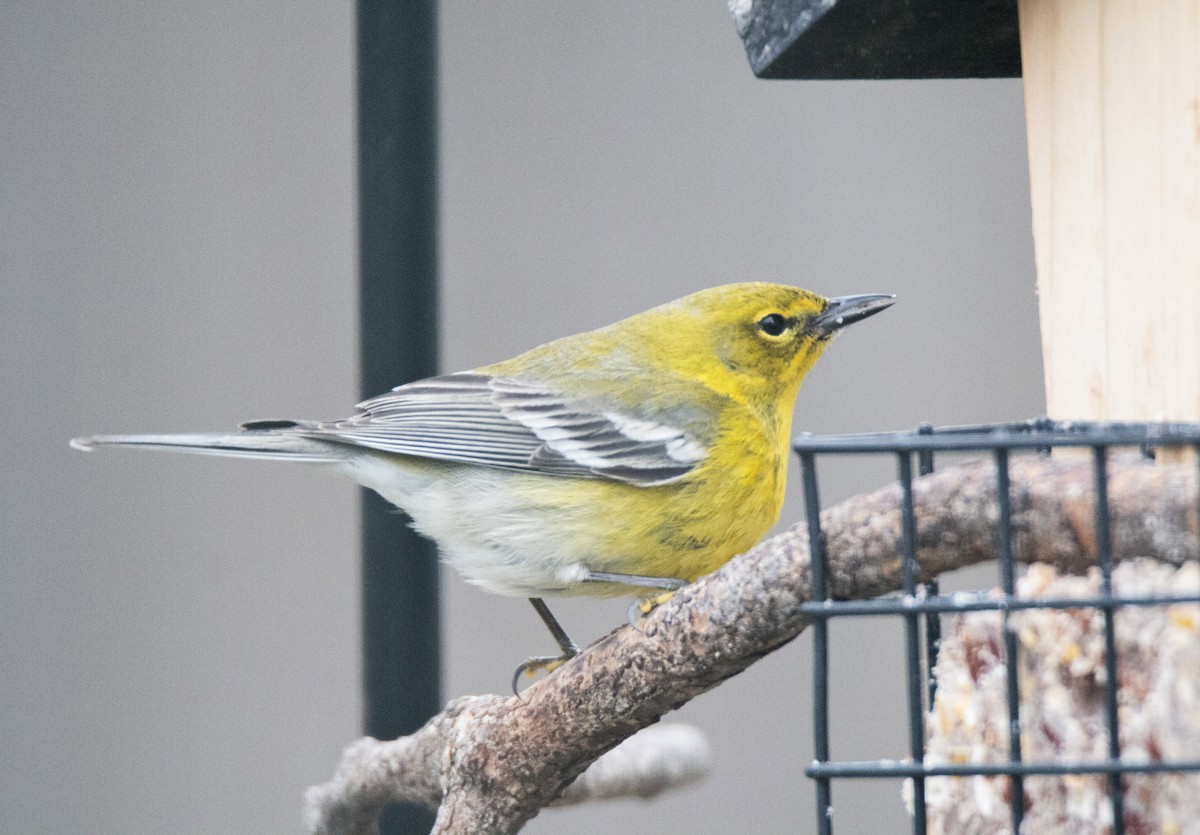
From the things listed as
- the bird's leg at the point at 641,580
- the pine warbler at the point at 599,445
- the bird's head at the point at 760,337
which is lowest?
the bird's leg at the point at 641,580

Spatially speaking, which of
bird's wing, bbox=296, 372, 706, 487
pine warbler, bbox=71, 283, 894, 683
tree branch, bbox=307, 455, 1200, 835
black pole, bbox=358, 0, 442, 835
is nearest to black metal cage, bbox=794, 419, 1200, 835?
tree branch, bbox=307, 455, 1200, 835

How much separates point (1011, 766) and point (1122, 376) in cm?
74

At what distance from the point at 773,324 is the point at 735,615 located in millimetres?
1645

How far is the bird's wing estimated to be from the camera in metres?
3.15

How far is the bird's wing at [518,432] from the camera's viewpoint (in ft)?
10.3

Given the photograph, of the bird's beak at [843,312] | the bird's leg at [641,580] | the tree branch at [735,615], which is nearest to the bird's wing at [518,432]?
the bird's leg at [641,580]

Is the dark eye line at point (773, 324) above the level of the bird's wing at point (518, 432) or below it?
above

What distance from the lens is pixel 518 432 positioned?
3.43m

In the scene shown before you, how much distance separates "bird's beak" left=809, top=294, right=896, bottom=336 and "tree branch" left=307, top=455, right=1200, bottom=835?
4.01 feet

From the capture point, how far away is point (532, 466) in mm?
3305

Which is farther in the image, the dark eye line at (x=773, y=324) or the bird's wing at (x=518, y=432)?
the dark eye line at (x=773, y=324)

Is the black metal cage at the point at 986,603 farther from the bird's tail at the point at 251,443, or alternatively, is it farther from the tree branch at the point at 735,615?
the bird's tail at the point at 251,443

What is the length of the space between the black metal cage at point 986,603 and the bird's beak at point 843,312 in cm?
146

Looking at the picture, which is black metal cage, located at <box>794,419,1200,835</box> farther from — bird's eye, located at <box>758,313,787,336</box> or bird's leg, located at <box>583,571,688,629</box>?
bird's eye, located at <box>758,313,787,336</box>
